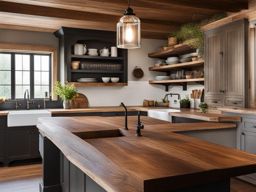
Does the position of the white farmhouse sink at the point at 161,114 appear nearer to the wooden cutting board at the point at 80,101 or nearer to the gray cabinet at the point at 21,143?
the wooden cutting board at the point at 80,101

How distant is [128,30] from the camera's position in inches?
96.0

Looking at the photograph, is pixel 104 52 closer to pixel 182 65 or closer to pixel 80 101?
pixel 80 101

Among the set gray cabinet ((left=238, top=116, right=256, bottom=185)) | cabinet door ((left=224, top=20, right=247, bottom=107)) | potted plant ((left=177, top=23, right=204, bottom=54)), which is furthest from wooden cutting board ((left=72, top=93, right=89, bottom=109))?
gray cabinet ((left=238, top=116, right=256, bottom=185))

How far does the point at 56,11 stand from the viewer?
4473mm

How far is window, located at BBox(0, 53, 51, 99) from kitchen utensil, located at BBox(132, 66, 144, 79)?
1.85m

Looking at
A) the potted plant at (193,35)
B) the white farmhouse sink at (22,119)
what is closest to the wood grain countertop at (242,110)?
the potted plant at (193,35)

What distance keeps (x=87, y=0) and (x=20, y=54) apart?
2.26 meters

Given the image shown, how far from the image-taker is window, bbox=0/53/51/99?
530 cm

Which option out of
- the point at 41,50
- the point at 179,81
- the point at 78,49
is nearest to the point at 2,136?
the point at 41,50

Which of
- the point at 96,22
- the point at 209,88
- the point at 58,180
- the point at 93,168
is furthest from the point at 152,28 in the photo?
the point at 93,168

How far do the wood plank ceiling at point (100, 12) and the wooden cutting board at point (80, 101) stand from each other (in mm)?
1396

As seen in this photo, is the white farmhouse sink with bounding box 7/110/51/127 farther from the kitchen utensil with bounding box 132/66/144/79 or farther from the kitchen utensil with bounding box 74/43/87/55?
the kitchen utensil with bounding box 132/66/144/79

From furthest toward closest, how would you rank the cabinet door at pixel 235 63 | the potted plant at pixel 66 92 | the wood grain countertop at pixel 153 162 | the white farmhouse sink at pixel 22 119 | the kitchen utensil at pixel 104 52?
the kitchen utensil at pixel 104 52, the potted plant at pixel 66 92, the white farmhouse sink at pixel 22 119, the cabinet door at pixel 235 63, the wood grain countertop at pixel 153 162

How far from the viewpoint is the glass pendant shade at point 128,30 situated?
243 cm
